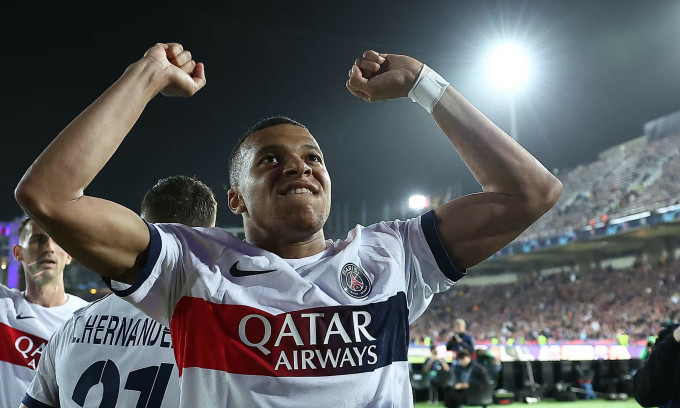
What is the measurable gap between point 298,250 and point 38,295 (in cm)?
300

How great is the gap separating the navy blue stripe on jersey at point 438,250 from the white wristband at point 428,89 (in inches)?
16.9

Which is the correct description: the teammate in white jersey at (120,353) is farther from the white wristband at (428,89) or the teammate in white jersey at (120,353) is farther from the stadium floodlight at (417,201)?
the stadium floodlight at (417,201)

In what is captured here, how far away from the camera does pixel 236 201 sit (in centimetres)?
235

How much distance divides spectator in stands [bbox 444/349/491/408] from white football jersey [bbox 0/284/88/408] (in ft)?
26.0

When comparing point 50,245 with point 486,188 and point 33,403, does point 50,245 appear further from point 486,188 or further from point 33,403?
point 486,188

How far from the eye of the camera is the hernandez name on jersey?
6.04 ft

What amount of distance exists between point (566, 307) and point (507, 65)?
13013mm

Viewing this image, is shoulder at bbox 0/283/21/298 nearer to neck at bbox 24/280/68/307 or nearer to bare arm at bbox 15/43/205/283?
neck at bbox 24/280/68/307

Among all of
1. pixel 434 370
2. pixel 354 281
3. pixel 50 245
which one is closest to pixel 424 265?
pixel 354 281

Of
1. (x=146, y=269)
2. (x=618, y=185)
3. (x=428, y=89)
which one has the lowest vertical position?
(x=146, y=269)

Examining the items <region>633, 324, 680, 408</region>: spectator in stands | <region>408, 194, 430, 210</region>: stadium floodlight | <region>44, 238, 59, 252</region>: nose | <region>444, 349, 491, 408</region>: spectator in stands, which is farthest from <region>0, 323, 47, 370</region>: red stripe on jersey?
<region>408, 194, 430, 210</region>: stadium floodlight

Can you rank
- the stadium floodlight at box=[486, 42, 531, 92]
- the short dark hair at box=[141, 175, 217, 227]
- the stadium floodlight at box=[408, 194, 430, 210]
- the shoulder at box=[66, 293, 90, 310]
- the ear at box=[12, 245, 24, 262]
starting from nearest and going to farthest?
the short dark hair at box=[141, 175, 217, 227]
the ear at box=[12, 245, 24, 262]
the shoulder at box=[66, 293, 90, 310]
the stadium floodlight at box=[486, 42, 531, 92]
the stadium floodlight at box=[408, 194, 430, 210]

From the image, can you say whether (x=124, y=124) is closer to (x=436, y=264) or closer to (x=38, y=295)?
(x=436, y=264)

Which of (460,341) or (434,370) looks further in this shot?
(434,370)
